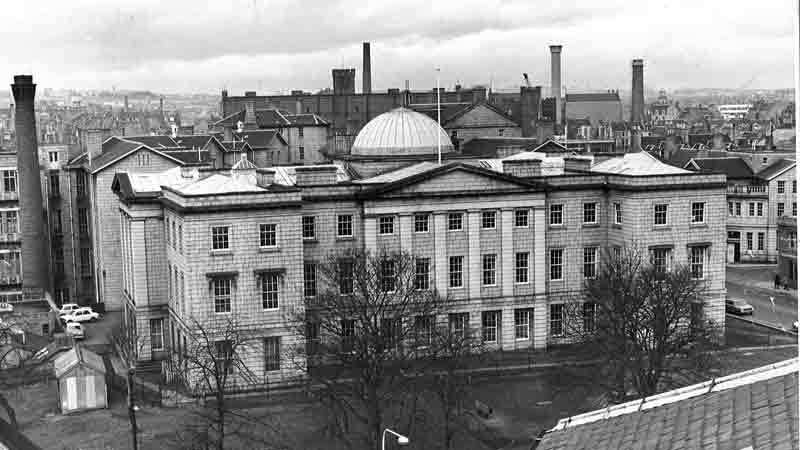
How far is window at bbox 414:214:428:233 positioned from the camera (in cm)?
7044

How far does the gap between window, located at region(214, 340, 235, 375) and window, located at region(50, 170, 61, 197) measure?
45186 millimetres

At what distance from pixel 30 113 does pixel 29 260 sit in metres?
11.5

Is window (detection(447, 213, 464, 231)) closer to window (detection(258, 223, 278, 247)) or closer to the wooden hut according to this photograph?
window (detection(258, 223, 278, 247))

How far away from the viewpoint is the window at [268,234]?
64625mm

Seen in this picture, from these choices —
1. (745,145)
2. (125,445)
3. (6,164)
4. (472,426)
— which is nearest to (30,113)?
(6,164)

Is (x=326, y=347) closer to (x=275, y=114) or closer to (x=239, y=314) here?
(x=239, y=314)

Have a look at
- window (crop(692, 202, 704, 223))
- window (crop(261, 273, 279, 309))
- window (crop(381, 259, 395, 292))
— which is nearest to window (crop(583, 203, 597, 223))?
window (crop(692, 202, 704, 223))

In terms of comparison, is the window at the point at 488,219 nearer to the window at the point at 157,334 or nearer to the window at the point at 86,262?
the window at the point at 157,334

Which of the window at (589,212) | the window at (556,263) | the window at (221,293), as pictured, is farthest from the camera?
the window at (589,212)

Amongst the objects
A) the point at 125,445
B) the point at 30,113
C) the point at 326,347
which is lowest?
the point at 125,445

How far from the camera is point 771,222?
106m

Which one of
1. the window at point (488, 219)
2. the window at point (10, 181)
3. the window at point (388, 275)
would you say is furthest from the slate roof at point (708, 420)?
the window at point (10, 181)

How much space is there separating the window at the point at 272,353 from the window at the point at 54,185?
4368cm

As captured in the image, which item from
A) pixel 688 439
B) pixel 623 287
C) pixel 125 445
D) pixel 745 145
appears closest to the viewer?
pixel 688 439
